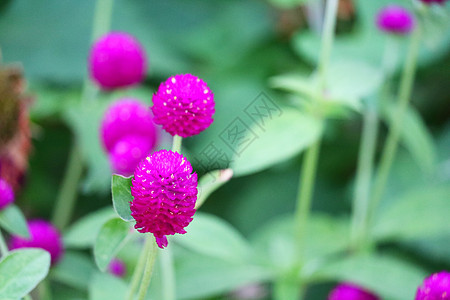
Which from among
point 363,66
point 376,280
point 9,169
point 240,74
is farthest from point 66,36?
point 376,280

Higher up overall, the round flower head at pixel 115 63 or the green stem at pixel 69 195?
the round flower head at pixel 115 63

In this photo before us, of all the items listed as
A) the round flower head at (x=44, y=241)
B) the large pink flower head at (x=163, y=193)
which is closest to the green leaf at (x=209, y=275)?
the round flower head at (x=44, y=241)

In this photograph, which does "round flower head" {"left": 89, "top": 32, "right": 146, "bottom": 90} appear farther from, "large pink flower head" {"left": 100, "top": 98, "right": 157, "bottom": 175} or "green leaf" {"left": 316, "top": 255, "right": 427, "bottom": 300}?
"green leaf" {"left": 316, "top": 255, "right": 427, "bottom": 300}

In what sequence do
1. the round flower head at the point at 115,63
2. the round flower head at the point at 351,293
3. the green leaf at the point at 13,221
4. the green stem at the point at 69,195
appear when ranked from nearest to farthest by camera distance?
the green leaf at the point at 13,221, the round flower head at the point at 351,293, the round flower head at the point at 115,63, the green stem at the point at 69,195

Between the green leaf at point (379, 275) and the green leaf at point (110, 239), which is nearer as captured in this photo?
the green leaf at point (110, 239)

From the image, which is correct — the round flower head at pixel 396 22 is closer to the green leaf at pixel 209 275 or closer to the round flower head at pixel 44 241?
the green leaf at pixel 209 275

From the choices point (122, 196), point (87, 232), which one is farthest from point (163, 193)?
point (87, 232)

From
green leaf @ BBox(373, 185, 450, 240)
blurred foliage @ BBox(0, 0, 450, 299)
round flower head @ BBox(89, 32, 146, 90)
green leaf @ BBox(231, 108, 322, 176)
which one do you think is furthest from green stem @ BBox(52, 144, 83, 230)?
green leaf @ BBox(373, 185, 450, 240)

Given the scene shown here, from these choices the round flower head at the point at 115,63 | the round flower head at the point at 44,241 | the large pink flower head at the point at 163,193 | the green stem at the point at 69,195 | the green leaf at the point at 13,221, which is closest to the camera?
the large pink flower head at the point at 163,193

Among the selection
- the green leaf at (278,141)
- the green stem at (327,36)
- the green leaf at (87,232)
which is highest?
the green stem at (327,36)
